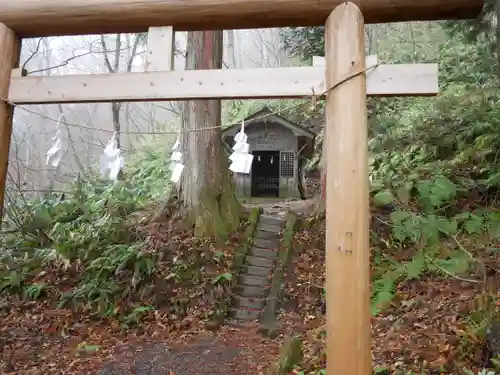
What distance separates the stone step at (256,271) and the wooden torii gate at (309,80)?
4971 mm

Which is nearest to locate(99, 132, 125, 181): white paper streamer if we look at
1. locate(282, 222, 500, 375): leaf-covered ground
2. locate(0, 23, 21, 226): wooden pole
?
locate(0, 23, 21, 226): wooden pole

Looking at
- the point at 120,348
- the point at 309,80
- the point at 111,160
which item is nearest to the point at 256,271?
the point at 120,348

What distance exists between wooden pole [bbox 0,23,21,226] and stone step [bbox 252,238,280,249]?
5.52 meters

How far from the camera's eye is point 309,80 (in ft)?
10.0

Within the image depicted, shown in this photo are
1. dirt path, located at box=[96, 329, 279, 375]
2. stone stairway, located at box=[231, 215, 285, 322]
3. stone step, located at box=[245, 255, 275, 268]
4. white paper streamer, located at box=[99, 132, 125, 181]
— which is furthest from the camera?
stone step, located at box=[245, 255, 275, 268]

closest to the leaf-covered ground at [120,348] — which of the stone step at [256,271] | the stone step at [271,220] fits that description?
the stone step at [256,271]

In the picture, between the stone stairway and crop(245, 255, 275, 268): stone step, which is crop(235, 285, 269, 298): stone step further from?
crop(245, 255, 275, 268): stone step

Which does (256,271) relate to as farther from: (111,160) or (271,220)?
(111,160)

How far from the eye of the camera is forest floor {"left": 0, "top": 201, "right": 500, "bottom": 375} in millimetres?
4555

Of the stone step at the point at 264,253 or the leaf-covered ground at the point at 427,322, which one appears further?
the stone step at the point at 264,253

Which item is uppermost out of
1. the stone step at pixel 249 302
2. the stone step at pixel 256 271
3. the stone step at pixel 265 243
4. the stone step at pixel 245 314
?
the stone step at pixel 265 243

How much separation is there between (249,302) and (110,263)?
8.50 feet

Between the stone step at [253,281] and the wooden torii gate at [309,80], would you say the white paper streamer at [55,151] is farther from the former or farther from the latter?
the stone step at [253,281]

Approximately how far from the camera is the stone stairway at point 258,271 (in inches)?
276
